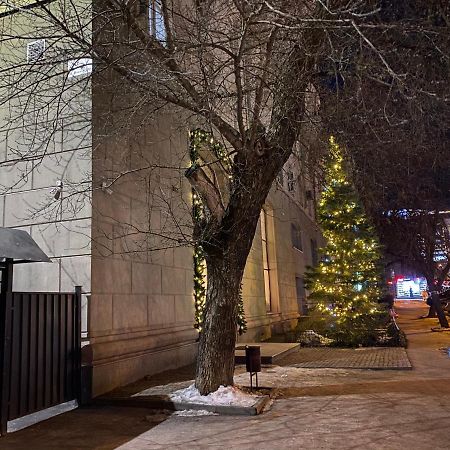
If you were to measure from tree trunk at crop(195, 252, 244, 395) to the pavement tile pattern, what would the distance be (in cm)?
411

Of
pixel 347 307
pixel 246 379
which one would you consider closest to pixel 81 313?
pixel 246 379

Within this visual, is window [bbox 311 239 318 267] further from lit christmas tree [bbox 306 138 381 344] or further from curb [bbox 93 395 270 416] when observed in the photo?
curb [bbox 93 395 270 416]

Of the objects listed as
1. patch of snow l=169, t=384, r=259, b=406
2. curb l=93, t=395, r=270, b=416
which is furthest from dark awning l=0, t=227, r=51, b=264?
patch of snow l=169, t=384, r=259, b=406

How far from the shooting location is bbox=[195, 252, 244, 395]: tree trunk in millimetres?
7156

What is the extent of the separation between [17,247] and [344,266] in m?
11.9

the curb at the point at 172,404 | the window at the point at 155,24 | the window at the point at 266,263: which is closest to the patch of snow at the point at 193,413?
the curb at the point at 172,404

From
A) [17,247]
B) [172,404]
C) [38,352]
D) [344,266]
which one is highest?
[344,266]

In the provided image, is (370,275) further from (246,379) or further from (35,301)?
(35,301)

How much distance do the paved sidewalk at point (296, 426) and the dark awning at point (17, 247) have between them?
7.72ft

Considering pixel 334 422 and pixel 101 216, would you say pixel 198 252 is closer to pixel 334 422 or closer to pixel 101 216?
pixel 101 216

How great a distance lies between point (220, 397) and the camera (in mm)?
6898

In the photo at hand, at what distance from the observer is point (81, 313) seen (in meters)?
7.73

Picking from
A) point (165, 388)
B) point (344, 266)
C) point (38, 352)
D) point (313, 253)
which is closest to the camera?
point (38, 352)

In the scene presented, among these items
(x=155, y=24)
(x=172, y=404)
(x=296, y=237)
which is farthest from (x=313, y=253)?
(x=172, y=404)
